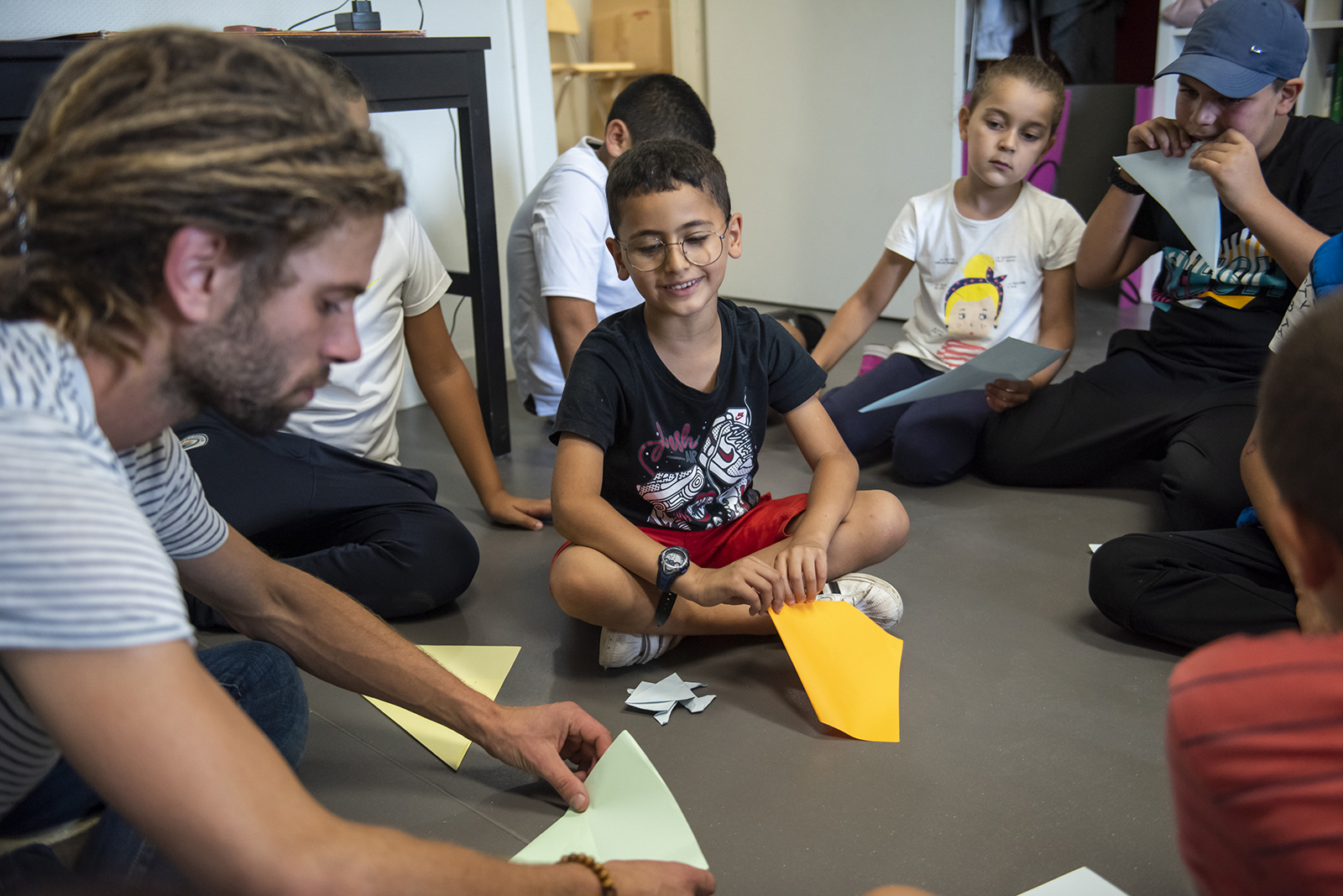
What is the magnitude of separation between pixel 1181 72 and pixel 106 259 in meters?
1.63

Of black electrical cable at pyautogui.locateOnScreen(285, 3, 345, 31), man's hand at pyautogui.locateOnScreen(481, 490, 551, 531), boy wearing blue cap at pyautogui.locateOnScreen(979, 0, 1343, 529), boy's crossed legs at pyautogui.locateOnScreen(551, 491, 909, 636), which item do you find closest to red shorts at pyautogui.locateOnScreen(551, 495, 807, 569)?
boy's crossed legs at pyautogui.locateOnScreen(551, 491, 909, 636)

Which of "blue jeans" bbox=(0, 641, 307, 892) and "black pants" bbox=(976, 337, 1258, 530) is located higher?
"blue jeans" bbox=(0, 641, 307, 892)

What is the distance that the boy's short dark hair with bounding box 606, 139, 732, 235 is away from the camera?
1.41 metres

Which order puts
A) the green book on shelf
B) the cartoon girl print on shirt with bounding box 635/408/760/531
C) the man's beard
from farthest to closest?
1. the green book on shelf
2. the cartoon girl print on shirt with bounding box 635/408/760/531
3. the man's beard

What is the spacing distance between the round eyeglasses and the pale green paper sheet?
671 mm

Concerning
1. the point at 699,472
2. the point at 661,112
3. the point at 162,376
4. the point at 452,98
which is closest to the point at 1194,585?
the point at 699,472

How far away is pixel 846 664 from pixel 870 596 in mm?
166

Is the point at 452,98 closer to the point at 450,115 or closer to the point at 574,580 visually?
the point at 450,115

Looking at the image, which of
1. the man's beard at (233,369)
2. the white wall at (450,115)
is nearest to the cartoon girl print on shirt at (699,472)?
the man's beard at (233,369)

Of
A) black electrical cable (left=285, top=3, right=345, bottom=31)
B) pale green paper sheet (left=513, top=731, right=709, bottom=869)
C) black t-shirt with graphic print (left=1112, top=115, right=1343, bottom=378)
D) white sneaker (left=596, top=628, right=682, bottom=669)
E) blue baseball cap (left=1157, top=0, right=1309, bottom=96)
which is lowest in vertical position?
white sneaker (left=596, top=628, right=682, bottom=669)

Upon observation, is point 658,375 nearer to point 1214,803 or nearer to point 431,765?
point 431,765

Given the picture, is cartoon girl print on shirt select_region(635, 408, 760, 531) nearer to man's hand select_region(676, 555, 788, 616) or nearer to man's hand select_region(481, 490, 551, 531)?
man's hand select_region(676, 555, 788, 616)

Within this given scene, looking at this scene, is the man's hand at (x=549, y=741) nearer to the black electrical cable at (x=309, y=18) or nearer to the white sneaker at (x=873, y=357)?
the white sneaker at (x=873, y=357)

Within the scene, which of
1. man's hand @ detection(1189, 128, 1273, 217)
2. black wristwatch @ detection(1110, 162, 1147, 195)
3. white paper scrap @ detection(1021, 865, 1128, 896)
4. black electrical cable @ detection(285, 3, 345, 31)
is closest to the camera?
white paper scrap @ detection(1021, 865, 1128, 896)
